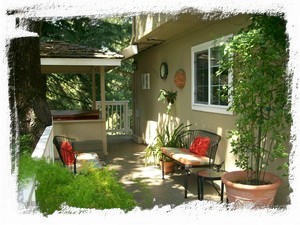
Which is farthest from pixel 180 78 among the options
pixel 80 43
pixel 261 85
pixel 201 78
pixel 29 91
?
pixel 80 43

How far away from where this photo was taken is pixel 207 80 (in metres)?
6.20

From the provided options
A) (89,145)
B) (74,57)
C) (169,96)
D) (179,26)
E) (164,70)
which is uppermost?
(179,26)

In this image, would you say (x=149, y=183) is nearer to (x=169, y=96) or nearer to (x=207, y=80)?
(x=207, y=80)

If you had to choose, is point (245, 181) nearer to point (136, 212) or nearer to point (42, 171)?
point (136, 212)

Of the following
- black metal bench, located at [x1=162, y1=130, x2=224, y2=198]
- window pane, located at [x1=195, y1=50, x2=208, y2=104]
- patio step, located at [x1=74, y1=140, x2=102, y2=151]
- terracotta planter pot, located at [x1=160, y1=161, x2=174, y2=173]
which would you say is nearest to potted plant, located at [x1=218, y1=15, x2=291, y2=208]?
black metal bench, located at [x1=162, y1=130, x2=224, y2=198]

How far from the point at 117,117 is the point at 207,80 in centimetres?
719

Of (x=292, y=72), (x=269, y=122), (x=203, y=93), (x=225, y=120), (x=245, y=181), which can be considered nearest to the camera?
(x=292, y=72)

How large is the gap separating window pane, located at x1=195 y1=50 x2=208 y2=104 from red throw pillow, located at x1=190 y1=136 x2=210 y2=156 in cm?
84

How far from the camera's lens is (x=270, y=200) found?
3.52 m

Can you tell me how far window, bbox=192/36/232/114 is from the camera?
5605mm

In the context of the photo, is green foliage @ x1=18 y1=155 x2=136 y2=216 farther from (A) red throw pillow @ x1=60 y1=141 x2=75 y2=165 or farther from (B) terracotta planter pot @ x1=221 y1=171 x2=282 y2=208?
(A) red throw pillow @ x1=60 y1=141 x2=75 y2=165

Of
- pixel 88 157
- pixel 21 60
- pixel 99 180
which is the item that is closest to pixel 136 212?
pixel 99 180

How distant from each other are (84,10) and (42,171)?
167 cm

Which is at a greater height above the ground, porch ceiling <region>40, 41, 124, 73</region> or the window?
porch ceiling <region>40, 41, 124, 73</region>
